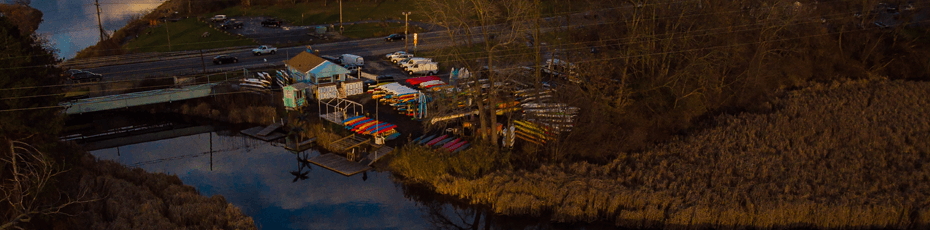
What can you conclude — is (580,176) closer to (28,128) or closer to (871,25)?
(28,128)

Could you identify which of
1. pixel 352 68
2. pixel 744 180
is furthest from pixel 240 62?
pixel 744 180

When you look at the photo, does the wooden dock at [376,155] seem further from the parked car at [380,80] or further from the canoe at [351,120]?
the parked car at [380,80]

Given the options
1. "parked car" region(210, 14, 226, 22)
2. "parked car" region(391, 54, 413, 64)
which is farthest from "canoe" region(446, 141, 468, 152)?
"parked car" region(210, 14, 226, 22)

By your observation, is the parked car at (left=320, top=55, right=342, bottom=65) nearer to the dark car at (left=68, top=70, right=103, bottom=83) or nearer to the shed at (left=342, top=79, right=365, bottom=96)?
the shed at (left=342, top=79, right=365, bottom=96)

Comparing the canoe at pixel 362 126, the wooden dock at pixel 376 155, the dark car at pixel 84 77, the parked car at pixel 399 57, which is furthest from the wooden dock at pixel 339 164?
the dark car at pixel 84 77

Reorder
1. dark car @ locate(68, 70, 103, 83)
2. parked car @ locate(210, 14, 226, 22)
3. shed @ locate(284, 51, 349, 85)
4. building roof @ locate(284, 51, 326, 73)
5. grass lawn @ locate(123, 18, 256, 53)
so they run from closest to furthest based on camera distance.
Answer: shed @ locate(284, 51, 349, 85) → building roof @ locate(284, 51, 326, 73) → dark car @ locate(68, 70, 103, 83) → grass lawn @ locate(123, 18, 256, 53) → parked car @ locate(210, 14, 226, 22)

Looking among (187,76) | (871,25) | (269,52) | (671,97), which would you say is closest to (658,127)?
(671,97)

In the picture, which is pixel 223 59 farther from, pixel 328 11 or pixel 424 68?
pixel 328 11
